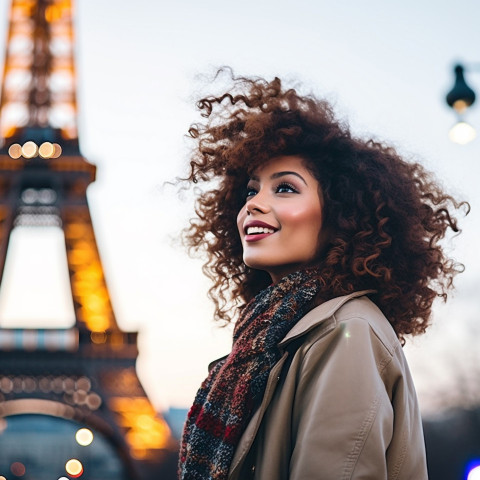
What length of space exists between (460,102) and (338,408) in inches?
151

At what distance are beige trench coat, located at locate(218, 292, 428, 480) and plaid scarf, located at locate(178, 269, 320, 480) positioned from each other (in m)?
0.04

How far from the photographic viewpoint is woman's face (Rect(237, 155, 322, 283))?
7.54 ft

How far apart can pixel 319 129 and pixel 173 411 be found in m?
70.8

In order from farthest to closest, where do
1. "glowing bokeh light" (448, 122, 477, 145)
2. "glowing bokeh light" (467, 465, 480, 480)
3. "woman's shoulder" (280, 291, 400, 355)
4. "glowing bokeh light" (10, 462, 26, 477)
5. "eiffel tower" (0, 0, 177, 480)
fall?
"glowing bokeh light" (10, 462, 26, 477) → "eiffel tower" (0, 0, 177, 480) → "glowing bokeh light" (448, 122, 477, 145) → "glowing bokeh light" (467, 465, 480, 480) → "woman's shoulder" (280, 291, 400, 355)

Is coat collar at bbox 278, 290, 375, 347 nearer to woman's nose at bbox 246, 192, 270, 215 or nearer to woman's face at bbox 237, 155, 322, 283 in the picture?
woman's face at bbox 237, 155, 322, 283

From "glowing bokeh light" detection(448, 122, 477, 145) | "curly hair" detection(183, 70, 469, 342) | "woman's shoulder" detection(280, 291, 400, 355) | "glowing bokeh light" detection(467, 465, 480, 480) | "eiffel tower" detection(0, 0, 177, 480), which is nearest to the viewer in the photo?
"woman's shoulder" detection(280, 291, 400, 355)

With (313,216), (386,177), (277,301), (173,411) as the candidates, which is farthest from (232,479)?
(173,411)

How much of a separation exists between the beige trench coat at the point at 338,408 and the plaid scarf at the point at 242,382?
0.04m

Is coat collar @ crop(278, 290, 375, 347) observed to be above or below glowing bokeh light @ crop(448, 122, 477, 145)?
below

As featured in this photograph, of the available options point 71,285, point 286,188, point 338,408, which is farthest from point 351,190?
point 71,285

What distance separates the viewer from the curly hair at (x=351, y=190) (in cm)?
227

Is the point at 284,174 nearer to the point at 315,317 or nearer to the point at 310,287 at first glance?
the point at 310,287

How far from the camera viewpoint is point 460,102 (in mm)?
5238

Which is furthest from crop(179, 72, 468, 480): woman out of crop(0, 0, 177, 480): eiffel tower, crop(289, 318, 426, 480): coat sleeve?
crop(0, 0, 177, 480): eiffel tower
